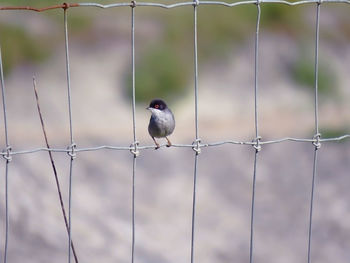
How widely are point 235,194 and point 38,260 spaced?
5493 mm

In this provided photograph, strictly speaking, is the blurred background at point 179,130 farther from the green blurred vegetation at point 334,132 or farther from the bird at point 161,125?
the bird at point 161,125

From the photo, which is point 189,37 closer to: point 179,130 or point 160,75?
point 160,75

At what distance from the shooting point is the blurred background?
11.4m

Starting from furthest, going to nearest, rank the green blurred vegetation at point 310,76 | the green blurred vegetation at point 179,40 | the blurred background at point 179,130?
1. the green blurred vegetation at point 310,76
2. the green blurred vegetation at point 179,40
3. the blurred background at point 179,130

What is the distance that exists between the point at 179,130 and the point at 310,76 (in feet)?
12.0

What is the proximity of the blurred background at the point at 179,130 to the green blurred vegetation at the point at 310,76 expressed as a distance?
0.10ft

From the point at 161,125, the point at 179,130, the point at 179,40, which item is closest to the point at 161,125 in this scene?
the point at 161,125

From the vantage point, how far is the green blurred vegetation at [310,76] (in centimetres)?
1823

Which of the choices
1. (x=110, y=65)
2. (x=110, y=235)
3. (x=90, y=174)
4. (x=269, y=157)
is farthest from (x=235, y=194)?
(x=110, y=65)

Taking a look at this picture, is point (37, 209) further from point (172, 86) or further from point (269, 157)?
point (172, 86)

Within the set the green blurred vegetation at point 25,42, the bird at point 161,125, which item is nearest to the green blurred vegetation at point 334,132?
the green blurred vegetation at point 25,42

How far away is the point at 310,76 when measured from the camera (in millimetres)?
18250

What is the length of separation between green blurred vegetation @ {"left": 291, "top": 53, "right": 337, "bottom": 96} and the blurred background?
0.03 meters

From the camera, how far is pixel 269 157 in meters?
14.9
